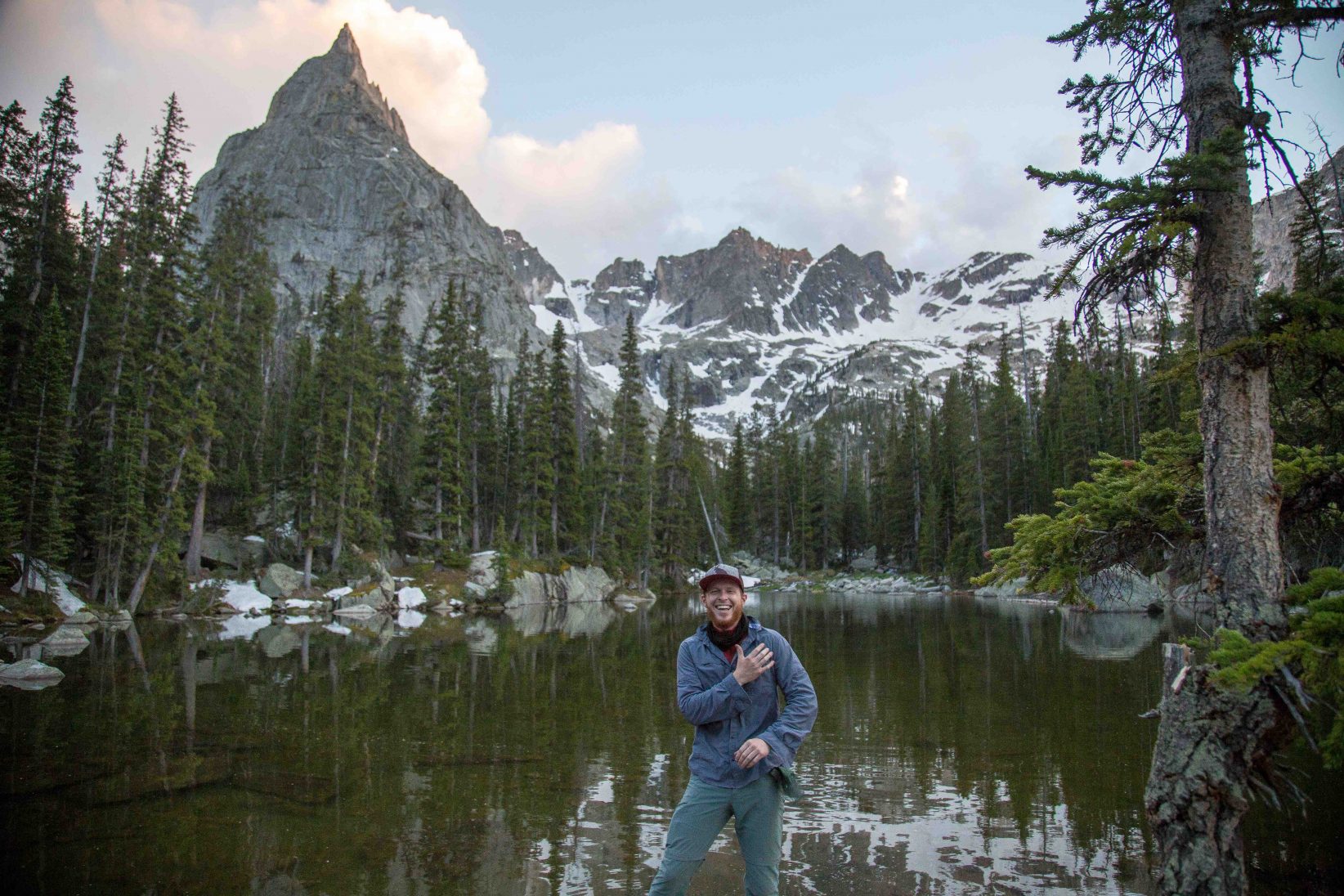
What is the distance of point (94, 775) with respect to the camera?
7520 millimetres

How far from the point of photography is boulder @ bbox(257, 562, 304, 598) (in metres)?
29.8

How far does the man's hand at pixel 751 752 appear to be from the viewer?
11.6 feet

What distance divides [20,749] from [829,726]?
10153 millimetres

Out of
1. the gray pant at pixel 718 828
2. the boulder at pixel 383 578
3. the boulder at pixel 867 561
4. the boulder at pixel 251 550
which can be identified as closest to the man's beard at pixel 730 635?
the gray pant at pixel 718 828

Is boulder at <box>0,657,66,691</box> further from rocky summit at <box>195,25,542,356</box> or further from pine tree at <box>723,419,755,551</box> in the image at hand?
rocky summit at <box>195,25,542,356</box>

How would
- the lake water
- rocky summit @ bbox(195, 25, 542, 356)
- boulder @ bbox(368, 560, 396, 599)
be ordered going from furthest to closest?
rocky summit @ bbox(195, 25, 542, 356), boulder @ bbox(368, 560, 396, 599), the lake water

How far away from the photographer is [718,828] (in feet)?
12.1

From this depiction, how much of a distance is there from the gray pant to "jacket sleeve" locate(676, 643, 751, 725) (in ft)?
1.17

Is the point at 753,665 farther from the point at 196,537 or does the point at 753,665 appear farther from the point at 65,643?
the point at 196,537

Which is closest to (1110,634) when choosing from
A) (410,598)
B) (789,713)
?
(789,713)

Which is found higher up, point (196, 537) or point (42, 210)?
point (42, 210)

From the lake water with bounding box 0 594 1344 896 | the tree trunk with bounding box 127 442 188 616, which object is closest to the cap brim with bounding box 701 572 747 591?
the lake water with bounding box 0 594 1344 896

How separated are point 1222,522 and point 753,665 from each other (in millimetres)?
3803

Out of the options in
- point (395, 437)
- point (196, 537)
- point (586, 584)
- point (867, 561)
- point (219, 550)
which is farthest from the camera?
point (867, 561)
